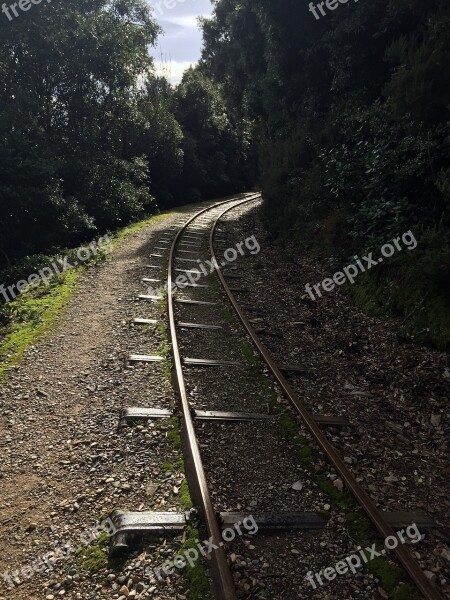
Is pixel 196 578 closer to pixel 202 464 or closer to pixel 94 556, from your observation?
Answer: pixel 94 556

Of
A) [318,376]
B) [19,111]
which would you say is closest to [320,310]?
[318,376]

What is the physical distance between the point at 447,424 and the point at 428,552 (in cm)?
217

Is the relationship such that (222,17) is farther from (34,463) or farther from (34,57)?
(34,463)

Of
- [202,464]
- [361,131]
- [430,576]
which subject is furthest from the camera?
[361,131]

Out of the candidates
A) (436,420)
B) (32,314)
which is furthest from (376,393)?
(32,314)

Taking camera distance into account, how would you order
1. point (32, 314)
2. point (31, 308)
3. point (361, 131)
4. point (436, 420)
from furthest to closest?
point (361, 131) < point (31, 308) < point (32, 314) < point (436, 420)

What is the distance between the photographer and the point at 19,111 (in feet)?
52.5

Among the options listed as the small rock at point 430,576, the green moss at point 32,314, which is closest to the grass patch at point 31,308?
the green moss at point 32,314

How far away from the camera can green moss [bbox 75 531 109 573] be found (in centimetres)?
336

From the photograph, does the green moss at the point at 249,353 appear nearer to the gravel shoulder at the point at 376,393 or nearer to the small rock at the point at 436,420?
the gravel shoulder at the point at 376,393

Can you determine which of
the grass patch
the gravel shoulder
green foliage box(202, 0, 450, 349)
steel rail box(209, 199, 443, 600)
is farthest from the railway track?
green foliage box(202, 0, 450, 349)

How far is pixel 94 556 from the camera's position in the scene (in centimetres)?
344

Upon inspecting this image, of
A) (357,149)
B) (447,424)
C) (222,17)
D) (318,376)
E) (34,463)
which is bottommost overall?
(447,424)

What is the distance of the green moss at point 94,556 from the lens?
336 cm
